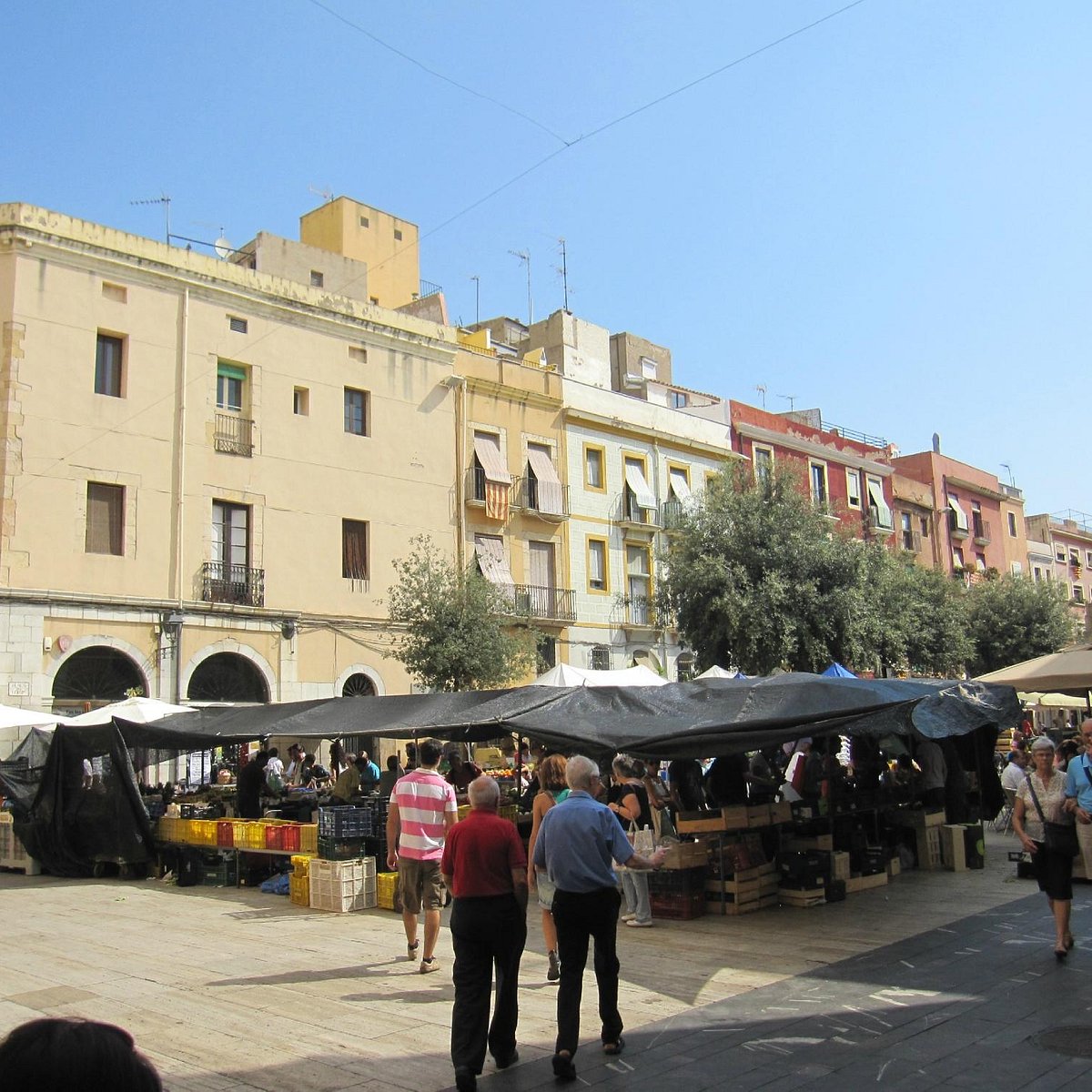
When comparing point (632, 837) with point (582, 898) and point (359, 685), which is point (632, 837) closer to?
point (582, 898)

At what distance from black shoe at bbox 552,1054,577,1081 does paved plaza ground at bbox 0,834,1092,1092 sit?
0.22ft

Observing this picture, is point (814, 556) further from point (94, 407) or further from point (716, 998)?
point (716, 998)

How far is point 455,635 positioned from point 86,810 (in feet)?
37.4

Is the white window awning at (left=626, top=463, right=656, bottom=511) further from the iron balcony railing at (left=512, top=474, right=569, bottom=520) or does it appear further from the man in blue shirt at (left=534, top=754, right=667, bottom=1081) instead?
the man in blue shirt at (left=534, top=754, right=667, bottom=1081)

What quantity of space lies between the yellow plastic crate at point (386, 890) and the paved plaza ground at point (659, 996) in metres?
0.71

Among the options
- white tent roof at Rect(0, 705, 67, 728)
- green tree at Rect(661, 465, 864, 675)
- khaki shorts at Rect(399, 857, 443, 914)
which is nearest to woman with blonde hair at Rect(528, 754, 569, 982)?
khaki shorts at Rect(399, 857, 443, 914)

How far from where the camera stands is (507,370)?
3319 cm

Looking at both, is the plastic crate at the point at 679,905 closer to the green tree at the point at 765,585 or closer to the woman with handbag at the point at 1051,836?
the woman with handbag at the point at 1051,836

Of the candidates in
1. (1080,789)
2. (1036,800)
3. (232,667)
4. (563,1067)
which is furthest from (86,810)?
(1080,789)

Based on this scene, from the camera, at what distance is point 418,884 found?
9.12 meters

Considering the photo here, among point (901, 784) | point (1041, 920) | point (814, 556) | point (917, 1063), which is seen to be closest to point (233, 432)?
point (814, 556)

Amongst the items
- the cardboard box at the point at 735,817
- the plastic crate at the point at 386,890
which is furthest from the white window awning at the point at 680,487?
the cardboard box at the point at 735,817

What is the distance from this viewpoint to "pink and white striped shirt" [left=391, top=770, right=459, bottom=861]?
29.8 feet

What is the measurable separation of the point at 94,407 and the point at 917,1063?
22.5 m
